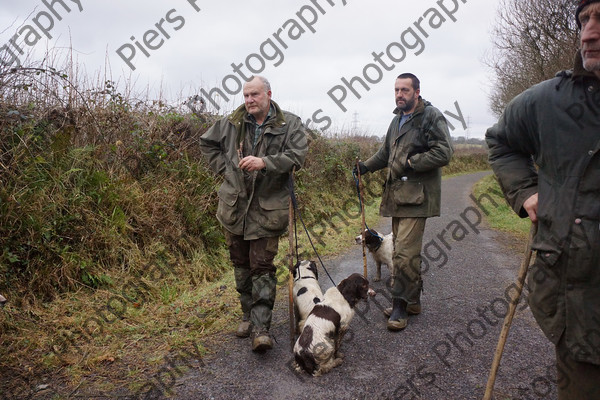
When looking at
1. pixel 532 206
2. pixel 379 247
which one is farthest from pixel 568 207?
pixel 379 247

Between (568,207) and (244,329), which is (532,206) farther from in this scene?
(244,329)

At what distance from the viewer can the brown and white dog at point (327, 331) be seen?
3.24m

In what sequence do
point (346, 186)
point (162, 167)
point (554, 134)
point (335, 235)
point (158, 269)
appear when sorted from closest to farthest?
point (554, 134) → point (158, 269) → point (162, 167) → point (335, 235) → point (346, 186)

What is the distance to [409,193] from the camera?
4.21 metres

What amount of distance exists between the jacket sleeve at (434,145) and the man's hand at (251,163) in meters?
1.70

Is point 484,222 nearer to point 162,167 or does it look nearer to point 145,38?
point 162,167

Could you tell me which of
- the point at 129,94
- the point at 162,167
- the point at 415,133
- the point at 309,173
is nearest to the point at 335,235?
the point at 309,173

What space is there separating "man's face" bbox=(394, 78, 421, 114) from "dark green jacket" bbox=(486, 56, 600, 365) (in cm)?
231

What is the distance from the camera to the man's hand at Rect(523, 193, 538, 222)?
201 centimetres

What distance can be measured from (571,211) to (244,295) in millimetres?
3136

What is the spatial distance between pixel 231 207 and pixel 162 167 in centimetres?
351

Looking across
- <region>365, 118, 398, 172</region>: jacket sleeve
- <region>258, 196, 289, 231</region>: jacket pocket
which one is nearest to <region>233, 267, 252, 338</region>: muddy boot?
<region>258, 196, 289, 231</region>: jacket pocket

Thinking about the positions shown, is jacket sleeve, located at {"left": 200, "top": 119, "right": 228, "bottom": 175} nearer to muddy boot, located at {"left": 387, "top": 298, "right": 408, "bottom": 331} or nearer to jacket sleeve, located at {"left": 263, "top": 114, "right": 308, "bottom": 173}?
jacket sleeve, located at {"left": 263, "top": 114, "right": 308, "bottom": 173}

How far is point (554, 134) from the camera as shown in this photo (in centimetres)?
186
